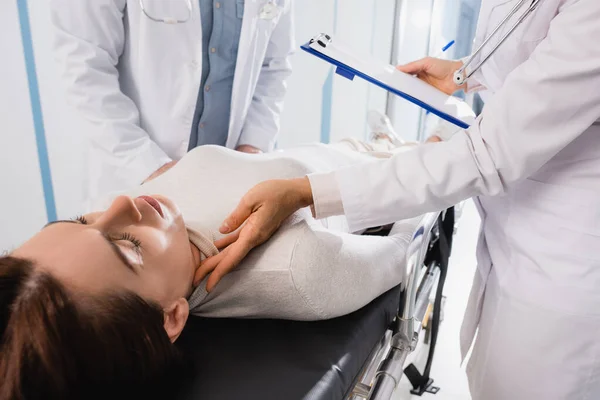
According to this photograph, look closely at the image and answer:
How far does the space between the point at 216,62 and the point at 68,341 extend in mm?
1240

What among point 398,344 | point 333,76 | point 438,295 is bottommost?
point 438,295

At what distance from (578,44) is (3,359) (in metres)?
1.02

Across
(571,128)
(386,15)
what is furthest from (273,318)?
(386,15)

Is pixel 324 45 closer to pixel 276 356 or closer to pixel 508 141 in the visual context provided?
pixel 508 141

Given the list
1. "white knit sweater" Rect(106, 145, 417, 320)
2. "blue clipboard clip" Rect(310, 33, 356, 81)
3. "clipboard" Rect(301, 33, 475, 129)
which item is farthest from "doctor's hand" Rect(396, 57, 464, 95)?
"white knit sweater" Rect(106, 145, 417, 320)

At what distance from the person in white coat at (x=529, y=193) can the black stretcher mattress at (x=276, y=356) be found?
14 cm

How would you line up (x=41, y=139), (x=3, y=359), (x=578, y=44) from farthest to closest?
(x=41, y=139) < (x=578, y=44) < (x=3, y=359)

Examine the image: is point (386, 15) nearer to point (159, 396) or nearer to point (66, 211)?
point (66, 211)

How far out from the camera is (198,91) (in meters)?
1.61

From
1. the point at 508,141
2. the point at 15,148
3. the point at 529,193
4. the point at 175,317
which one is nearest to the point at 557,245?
the point at 529,193

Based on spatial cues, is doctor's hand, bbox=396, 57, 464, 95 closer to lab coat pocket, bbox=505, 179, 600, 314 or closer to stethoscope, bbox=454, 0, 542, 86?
stethoscope, bbox=454, 0, 542, 86

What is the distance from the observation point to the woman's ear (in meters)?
0.83

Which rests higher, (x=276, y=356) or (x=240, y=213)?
(x=240, y=213)

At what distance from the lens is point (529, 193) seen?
969 millimetres
